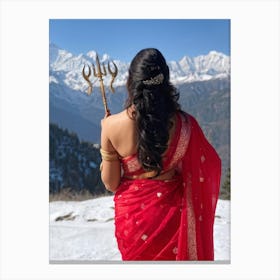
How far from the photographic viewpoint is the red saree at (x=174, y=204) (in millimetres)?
2271

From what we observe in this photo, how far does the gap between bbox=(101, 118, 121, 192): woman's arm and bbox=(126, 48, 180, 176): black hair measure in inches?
5.0

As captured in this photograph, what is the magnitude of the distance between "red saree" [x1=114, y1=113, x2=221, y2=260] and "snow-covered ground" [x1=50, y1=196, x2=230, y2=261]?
681mm

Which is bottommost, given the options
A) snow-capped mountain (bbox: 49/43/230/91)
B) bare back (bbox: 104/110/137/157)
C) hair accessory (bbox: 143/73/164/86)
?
bare back (bbox: 104/110/137/157)

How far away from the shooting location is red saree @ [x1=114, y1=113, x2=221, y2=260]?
2271mm

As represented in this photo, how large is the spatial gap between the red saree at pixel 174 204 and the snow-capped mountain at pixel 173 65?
88 cm

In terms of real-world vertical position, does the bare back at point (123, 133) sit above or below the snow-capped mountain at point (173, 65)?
below

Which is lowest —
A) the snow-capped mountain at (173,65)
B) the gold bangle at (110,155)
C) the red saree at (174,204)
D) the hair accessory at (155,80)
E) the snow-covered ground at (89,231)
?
the snow-covered ground at (89,231)

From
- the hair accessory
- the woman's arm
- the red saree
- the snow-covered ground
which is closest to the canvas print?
the snow-covered ground

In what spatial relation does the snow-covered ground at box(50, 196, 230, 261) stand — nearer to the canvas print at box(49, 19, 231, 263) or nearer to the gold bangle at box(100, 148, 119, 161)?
the canvas print at box(49, 19, 231, 263)

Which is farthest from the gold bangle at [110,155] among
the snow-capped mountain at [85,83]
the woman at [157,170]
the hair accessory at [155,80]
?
the snow-capped mountain at [85,83]

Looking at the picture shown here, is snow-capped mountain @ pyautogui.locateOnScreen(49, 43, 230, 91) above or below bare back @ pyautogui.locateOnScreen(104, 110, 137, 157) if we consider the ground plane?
above

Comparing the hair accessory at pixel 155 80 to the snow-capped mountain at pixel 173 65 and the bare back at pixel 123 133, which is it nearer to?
the bare back at pixel 123 133

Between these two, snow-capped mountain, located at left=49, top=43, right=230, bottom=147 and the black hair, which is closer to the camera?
the black hair
